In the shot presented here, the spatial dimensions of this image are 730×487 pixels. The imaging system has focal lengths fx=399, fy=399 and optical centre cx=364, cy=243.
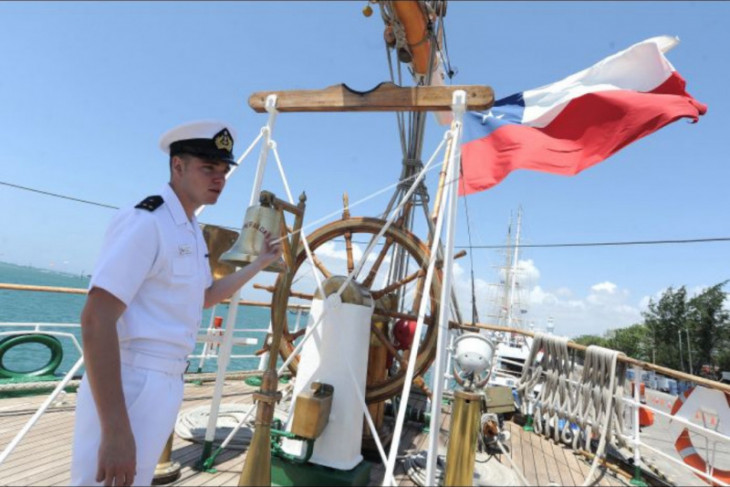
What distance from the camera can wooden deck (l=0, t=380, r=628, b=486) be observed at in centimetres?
226

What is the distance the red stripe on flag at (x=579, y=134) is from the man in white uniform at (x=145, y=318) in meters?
2.26

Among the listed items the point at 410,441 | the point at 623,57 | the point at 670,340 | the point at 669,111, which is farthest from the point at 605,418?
the point at 670,340

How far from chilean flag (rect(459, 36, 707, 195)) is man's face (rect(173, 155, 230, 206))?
2.14 meters

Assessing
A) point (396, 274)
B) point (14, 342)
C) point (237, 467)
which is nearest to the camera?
point (237, 467)

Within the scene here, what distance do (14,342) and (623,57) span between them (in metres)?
6.36

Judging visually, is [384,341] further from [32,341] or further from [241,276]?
[32,341]

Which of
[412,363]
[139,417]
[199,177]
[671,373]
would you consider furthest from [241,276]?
[671,373]

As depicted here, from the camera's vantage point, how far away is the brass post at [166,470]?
219 centimetres

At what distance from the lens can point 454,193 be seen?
224cm

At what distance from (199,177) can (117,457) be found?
2.75 feet

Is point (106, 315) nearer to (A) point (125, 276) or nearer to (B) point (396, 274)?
(A) point (125, 276)

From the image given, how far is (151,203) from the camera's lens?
119 cm

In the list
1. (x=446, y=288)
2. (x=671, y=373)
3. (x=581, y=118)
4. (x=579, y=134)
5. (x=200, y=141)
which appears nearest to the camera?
(x=200, y=141)

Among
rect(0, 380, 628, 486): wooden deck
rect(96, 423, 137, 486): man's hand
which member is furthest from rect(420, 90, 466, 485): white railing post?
rect(96, 423, 137, 486): man's hand
